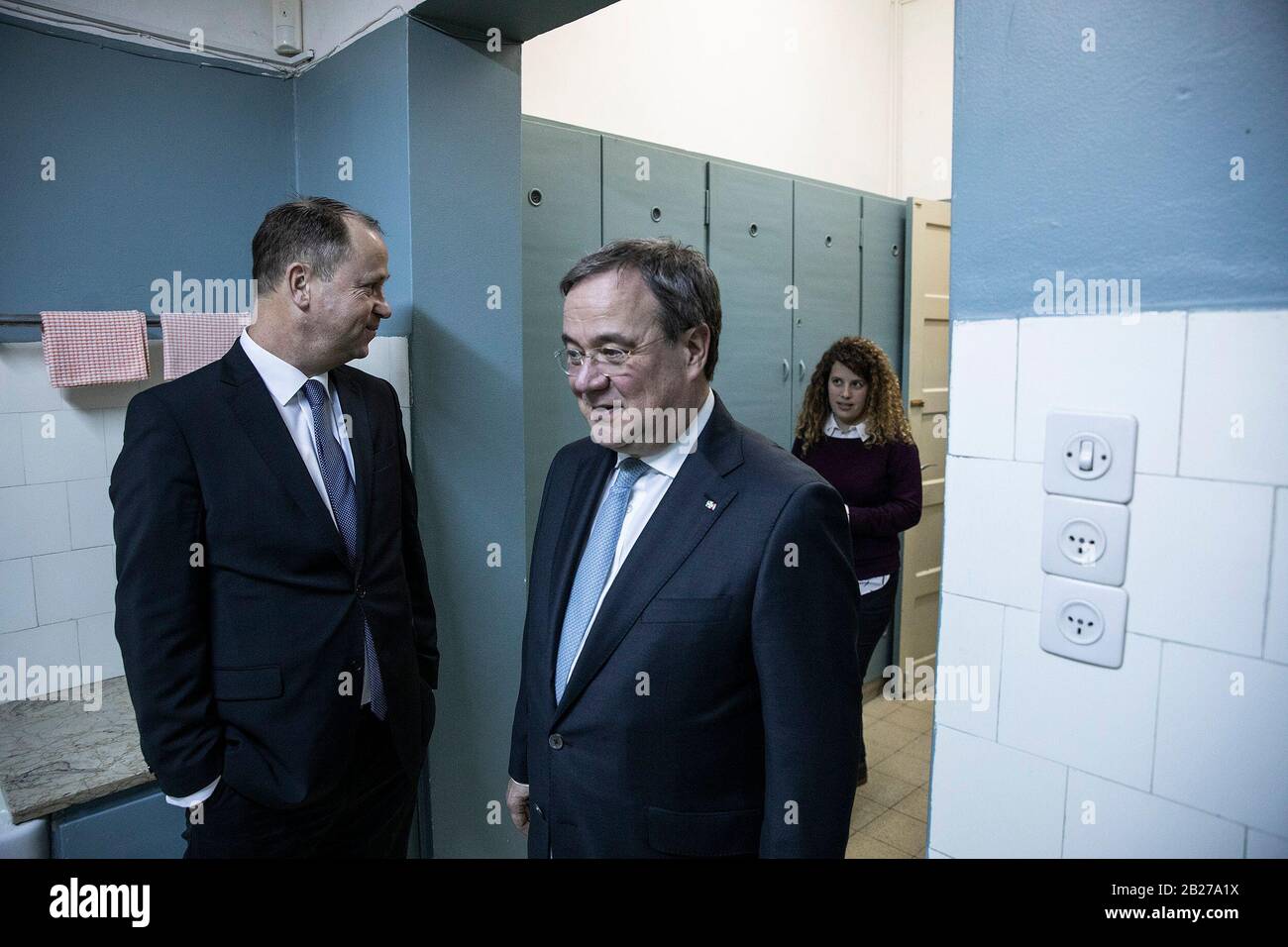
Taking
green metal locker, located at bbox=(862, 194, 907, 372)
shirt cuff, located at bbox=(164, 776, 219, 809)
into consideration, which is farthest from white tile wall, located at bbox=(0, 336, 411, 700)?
green metal locker, located at bbox=(862, 194, 907, 372)

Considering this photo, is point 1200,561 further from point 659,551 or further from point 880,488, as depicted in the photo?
point 880,488

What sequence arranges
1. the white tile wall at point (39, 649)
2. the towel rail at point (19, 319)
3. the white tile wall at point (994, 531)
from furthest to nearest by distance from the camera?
the white tile wall at point (39, 649) → the towel rail at point (19, 319) → the white tile wall at point (994, 531)

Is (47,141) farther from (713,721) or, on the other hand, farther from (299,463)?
(713,721)

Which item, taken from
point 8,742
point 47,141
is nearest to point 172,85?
point 47,141

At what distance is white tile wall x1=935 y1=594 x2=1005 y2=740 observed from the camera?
Answer: 1106 mm

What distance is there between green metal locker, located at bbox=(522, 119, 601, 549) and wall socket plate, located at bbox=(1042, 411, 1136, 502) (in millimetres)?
1714

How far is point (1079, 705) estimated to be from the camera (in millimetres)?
1021

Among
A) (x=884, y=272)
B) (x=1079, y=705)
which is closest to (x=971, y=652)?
(x=1079, y=705)

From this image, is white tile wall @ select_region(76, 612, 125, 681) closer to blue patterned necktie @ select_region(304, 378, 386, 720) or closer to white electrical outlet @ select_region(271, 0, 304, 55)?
blue patterned necktie @ select_region(304, 378, 386, 720)

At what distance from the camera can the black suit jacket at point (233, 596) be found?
1.44 meters

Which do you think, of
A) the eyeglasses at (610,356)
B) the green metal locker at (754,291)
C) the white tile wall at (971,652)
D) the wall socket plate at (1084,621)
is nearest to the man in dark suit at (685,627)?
the eyeglasses at (610,356)

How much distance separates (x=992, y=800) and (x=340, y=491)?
1273mm
